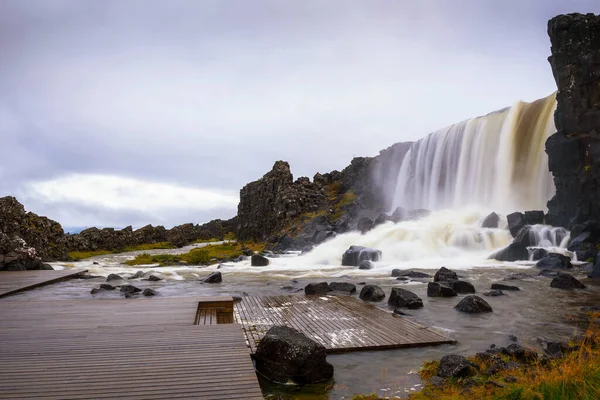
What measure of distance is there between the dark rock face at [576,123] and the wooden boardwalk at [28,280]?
1662 inches

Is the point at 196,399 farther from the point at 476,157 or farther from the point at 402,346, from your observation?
the point at 476,157

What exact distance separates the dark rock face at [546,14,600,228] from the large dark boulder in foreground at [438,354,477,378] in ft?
125

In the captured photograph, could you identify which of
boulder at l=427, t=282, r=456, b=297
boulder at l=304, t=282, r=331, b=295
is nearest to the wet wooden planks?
boulder at l=304, t=282, r=331, b=295

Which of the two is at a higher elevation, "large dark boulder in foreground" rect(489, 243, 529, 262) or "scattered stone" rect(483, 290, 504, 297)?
"large dark boulder in foreground" rect(489, 243, 529, 262)

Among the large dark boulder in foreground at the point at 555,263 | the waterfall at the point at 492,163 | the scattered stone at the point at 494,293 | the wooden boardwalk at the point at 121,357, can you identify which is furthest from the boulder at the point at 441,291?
the waterfall at the point at 492,163

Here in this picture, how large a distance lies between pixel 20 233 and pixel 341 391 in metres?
39.2

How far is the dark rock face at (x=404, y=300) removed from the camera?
53.2ft

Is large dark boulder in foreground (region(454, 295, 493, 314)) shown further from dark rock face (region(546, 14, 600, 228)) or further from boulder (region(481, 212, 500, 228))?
boulder (region(481, 212, 500, 228))

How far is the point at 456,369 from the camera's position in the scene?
8508mm

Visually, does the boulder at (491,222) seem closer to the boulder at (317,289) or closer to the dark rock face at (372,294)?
the dark rock face at (372,294)

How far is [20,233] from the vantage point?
1500 inches

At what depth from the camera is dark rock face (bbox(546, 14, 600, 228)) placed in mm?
40719

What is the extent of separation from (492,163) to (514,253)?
25289mm

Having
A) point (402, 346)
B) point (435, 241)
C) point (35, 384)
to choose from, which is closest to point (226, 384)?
point (35, 384)
